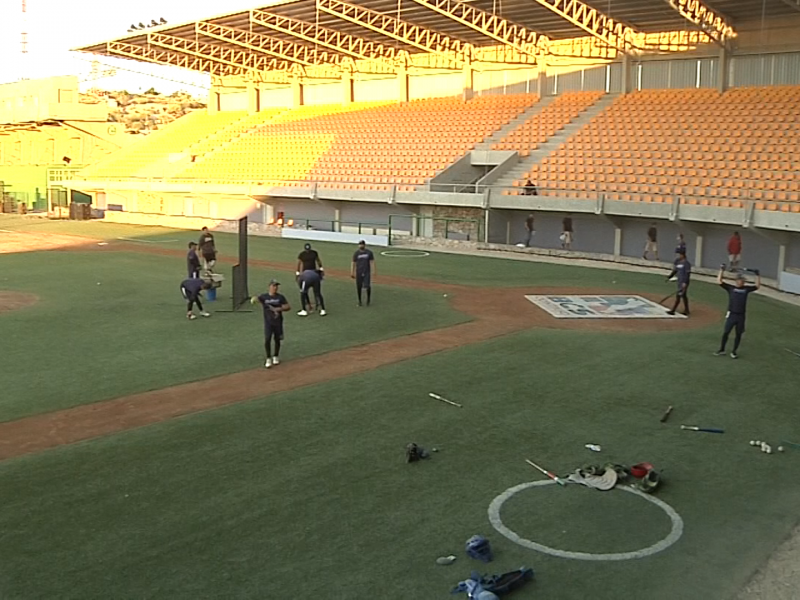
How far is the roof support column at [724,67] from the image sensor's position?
37.1 metres

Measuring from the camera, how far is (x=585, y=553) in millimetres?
7559

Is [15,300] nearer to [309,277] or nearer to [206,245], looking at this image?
[206,245]

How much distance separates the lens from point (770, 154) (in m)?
29.5

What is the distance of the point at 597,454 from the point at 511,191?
987 inches

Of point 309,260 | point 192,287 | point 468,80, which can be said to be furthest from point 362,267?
point 468,80

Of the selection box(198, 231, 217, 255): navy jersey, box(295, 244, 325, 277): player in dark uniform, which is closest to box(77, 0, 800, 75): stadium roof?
box(198, 231, 217, 255): navy jersey

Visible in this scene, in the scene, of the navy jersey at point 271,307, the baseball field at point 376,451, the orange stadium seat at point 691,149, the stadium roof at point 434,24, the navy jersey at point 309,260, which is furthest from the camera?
the stadium roof at point 434,24

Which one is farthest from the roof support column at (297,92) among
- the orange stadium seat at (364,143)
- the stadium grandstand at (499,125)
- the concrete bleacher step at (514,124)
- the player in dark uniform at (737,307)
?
the player in dark uniform at (737,307)

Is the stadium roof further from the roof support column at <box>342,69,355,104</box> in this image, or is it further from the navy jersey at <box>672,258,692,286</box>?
the navy jersey at <box>672,258,692,286</box>

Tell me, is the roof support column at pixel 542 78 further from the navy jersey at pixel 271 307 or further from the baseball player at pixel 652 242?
the navy jersey at pixel 271 307

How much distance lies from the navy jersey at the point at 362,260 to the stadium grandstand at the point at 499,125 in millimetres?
13685

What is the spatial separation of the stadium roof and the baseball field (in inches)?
819

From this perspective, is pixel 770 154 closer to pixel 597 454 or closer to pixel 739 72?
pixel 739 72

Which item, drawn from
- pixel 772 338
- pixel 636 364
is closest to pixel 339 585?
pixel 636 364
